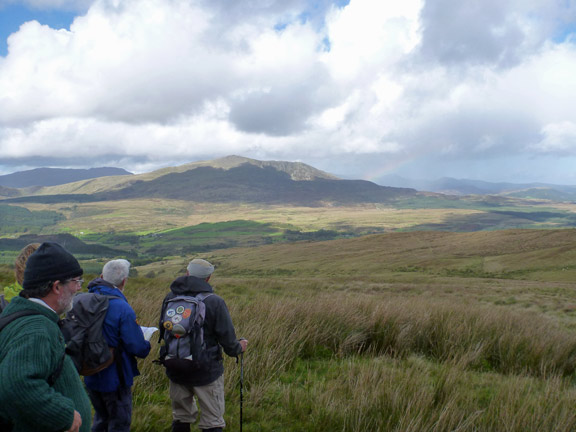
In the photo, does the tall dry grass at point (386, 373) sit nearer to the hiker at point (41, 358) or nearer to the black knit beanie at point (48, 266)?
the hiker at point (41, 358)

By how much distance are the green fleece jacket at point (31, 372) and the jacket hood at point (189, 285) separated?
1.64 metres

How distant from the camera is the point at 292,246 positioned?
86688mm

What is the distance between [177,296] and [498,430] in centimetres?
349

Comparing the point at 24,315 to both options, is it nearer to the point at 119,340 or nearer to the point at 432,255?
the point at 119,340

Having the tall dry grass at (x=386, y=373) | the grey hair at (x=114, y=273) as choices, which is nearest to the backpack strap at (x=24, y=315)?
the grey hair at (x=114, y=273)

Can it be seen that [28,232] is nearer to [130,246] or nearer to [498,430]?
[130,246]

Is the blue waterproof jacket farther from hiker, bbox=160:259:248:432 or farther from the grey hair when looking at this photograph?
hiker, bbox=160:259:248:432

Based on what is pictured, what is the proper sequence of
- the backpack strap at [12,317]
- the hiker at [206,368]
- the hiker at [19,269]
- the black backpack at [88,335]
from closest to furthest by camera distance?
the backpack strap at [12,317] → the hiker at [19,269] → the black backpack at [88,335] → the hiker at [206,368]

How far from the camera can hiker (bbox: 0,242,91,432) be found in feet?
6.34

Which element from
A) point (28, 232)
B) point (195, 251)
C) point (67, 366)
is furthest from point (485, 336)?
point (28, 232)

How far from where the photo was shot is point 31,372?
76.4 inches

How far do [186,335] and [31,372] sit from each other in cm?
180

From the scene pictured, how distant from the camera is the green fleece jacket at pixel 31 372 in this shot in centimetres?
192

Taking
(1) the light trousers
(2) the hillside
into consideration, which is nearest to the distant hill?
(2) the hillside
